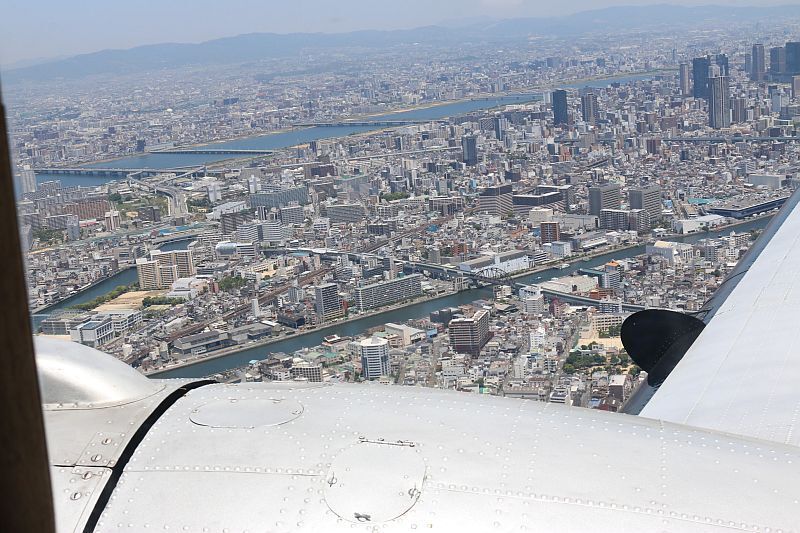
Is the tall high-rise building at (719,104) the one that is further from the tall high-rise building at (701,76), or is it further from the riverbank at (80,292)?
the riverbank at (80,292)

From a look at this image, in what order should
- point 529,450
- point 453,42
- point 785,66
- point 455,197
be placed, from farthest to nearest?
point 453,42, point 785,66, point 455,197, point 529,450

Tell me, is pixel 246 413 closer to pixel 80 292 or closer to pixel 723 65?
pixel 80 292

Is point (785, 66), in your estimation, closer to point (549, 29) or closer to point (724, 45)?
point (724, 45)

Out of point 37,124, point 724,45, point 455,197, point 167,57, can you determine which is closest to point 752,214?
point 455,197

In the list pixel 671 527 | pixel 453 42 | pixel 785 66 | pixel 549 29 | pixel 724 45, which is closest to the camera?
pixel 671 527

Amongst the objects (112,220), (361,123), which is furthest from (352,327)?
(361,123)

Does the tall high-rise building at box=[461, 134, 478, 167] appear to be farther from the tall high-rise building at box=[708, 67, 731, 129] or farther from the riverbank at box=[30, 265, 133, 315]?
the riverbank at box=[30, 265, 133, 315]

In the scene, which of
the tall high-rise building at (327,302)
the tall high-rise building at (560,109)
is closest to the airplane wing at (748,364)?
the tall high-rise building at (327,302)
